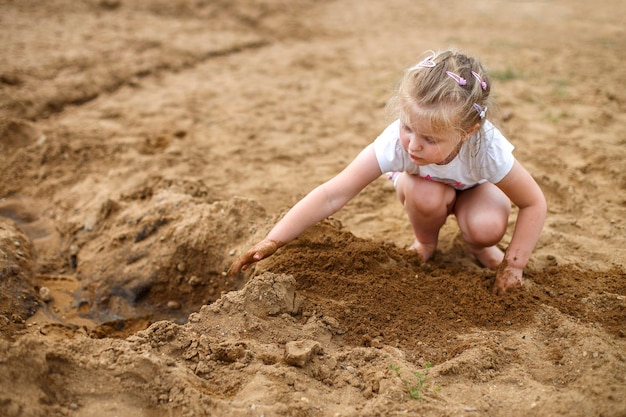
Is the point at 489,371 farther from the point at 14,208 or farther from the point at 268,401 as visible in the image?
the point at 14,208

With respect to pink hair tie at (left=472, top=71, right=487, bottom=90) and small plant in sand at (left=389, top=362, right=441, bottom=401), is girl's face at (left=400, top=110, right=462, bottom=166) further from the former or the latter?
small plant in sand at (left=389, top=362, right=441, bottom=401)

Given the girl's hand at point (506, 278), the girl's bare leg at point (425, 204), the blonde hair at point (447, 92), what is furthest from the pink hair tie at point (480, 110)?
the girl's hand at point (506, 278)

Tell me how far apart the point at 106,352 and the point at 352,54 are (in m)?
4.89

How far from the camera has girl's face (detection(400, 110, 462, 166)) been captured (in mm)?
2311

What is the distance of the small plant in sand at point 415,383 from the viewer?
6.66 feet

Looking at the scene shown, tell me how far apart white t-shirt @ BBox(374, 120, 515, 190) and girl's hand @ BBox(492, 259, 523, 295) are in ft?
1.30

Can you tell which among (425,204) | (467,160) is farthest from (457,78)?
(425,204)

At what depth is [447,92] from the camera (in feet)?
7.41

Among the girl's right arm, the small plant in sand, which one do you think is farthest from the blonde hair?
the small plant in sand

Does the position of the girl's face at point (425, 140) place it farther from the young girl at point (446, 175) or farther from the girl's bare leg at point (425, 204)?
the girl's bare leg at point (425, 204)

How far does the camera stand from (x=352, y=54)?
636 centimetres

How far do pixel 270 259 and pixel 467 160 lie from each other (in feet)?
3.11

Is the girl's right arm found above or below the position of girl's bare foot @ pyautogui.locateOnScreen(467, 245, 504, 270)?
above

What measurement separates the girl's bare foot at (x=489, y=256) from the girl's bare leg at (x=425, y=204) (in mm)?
204
